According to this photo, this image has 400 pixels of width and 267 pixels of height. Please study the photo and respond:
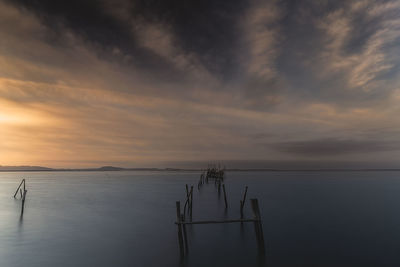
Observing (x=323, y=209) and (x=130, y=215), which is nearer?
(x=130, y=215)

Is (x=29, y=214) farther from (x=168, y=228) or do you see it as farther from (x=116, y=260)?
(x=116, y=260)

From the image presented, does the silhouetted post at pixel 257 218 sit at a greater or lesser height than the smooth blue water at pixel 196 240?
greater

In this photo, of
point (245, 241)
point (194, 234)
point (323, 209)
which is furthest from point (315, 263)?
point (323, 209)

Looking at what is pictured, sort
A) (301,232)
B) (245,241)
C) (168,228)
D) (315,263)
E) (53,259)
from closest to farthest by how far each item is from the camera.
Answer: (315,263) < (53,259) < (245,241) < (301,232) < (168,228)

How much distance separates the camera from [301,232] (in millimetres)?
19469

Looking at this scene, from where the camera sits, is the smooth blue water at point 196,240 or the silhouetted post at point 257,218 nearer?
the silhouetted post at point 257,218

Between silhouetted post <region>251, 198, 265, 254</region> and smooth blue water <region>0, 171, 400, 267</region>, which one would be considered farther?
smooth blue water <region>0, 171, 400, 267</region>

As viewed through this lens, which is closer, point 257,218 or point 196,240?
point 257,218

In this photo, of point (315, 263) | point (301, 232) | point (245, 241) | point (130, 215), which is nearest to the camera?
point (315, 263)

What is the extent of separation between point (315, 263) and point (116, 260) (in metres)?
9.43

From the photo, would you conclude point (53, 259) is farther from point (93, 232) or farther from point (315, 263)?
point (315, 263)

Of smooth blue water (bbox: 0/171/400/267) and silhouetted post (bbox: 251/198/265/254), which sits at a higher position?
silhouetted post (bbox: 251/198/265/254)

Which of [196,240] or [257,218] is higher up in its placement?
[257,218]

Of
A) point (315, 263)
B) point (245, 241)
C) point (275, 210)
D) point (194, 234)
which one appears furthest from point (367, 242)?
point (275, 210)
